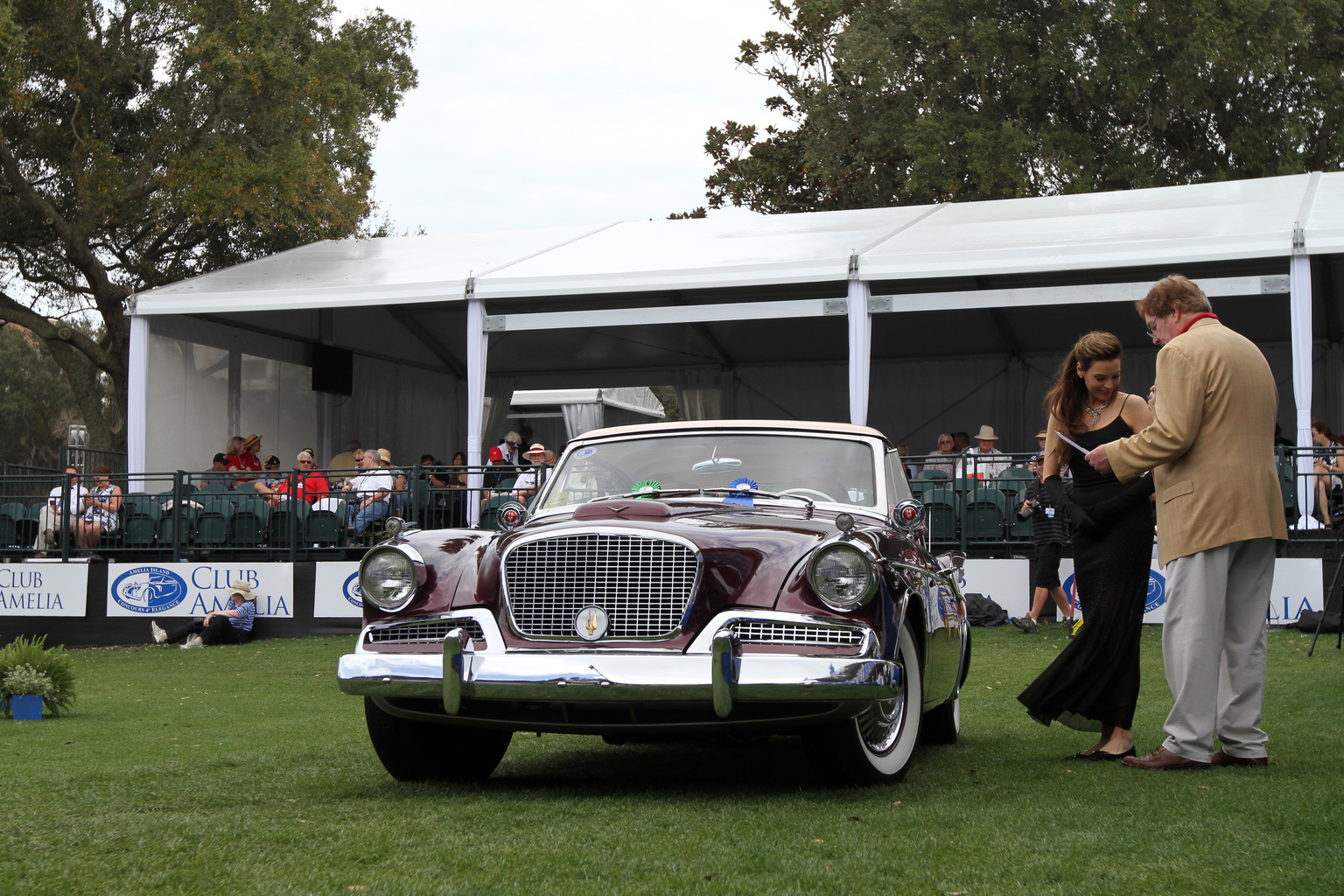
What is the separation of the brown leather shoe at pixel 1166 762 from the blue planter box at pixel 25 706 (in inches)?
255

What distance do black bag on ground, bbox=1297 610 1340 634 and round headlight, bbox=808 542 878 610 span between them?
7.99 meters

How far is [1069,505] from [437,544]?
2674mm

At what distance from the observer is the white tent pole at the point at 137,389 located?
58.5 ft

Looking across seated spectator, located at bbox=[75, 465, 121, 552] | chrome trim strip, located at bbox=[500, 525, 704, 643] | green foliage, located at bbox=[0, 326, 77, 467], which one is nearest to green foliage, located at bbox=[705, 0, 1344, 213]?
seated spectator, located at bbox=[75, 465, 121, 552]

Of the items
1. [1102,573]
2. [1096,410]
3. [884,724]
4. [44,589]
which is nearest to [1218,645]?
[1102,573]

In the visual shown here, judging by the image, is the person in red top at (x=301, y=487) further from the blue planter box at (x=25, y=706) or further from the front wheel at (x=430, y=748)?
the front wheel at (x=430, y=748)

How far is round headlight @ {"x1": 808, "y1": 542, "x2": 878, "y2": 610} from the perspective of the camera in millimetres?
4648

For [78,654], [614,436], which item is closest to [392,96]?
[78,654]

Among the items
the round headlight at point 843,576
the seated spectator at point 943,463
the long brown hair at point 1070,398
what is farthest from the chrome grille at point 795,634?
the seated spectator at point 943,463

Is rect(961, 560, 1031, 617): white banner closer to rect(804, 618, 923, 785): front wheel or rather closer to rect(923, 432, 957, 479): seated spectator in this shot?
rect(923, 432, 957, 479): seated spectator

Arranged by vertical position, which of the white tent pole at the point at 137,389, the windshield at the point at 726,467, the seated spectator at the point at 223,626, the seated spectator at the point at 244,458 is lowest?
the seated spectator at the point at 223,626

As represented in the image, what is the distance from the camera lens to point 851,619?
462 cm

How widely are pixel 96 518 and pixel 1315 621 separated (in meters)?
13.3

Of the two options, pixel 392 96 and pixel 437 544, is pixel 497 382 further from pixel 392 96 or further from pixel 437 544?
pixel 437 544
